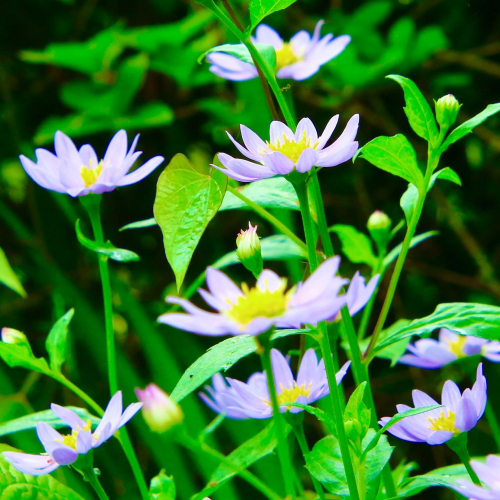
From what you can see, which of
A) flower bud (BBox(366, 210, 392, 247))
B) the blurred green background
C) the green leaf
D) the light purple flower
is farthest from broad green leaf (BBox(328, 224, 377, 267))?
the blurred green background

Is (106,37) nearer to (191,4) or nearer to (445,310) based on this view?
(191,4)

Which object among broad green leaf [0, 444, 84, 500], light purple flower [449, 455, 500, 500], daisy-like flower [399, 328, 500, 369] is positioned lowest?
daisy-like flower [399, 328, 500, 369]

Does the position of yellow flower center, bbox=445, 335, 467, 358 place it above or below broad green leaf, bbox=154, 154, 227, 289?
below

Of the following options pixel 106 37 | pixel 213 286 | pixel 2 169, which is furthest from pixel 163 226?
pixel 2 169

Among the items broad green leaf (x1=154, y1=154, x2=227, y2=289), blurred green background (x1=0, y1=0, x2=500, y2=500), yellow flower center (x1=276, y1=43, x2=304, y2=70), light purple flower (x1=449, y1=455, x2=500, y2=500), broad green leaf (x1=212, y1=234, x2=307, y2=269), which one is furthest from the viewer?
blurred green background (x1=0, y1=0, x2=500, y2=500)

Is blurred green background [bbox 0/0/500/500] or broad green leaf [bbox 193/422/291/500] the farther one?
blurred green background [bbox 0/0/500/500]

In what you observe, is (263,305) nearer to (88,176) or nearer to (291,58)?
(88,176)

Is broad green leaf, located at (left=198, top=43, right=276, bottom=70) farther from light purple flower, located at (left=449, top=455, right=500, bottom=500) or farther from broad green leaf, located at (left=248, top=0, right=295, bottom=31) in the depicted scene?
light purple flower, located at (left=449, top=455, right=500, bottom=500)
